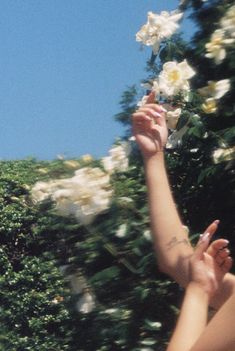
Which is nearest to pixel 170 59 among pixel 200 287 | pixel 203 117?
pixel 203 117

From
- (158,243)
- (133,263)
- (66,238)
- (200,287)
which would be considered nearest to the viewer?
(200,287)

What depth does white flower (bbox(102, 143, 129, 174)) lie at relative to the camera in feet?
10.1

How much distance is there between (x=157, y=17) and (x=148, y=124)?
3.50 ft

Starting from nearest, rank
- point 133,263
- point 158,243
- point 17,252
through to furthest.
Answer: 1. point 158,243
2. point 133,263
3. point 17,252

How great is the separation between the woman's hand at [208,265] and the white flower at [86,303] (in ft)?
2.42

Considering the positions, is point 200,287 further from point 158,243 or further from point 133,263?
point 133,263

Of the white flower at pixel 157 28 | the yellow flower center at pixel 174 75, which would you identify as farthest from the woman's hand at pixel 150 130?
the white flower at pixel 157 28

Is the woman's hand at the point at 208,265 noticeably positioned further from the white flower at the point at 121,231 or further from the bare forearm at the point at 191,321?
the white flower at the point at 121,231

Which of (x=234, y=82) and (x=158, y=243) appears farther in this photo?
(x=234, y=82)

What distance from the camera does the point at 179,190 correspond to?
315cm

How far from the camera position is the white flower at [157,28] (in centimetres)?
349

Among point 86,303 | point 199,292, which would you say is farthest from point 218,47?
point 199,292

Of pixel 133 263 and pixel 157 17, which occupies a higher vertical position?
pixel 157 17

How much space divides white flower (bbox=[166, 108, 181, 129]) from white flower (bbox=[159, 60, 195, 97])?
0.08 meters
